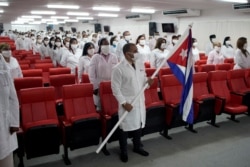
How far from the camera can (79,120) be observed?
3.40 metres

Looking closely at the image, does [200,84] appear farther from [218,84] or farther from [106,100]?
[106,100]

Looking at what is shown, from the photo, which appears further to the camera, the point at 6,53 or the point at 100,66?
the point at 6,53

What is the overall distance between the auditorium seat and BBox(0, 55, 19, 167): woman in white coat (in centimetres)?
140

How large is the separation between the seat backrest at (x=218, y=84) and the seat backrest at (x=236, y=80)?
204 mm

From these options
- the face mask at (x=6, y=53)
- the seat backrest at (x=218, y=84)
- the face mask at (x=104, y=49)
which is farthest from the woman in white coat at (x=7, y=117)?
the seat backrest at (x=218, y=84)

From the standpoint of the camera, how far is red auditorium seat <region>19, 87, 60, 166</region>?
3.20m

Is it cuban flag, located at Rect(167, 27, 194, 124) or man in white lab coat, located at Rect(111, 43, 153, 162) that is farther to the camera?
man in white lab coat, located at Rect(111, 43, 153, 162)

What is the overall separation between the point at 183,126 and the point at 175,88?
747 mm

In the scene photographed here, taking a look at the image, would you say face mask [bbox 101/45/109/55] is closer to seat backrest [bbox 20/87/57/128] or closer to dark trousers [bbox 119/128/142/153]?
seat backrest [bbox 20/87/57/128]

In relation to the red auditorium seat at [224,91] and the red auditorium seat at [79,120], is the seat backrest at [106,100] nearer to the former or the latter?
the red auditorium seat at [79,120]

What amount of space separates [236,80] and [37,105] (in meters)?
4.11

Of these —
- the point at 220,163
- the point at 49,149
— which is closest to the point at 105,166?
the point at 49,149

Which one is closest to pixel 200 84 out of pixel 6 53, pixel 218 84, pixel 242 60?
pixel 218 84

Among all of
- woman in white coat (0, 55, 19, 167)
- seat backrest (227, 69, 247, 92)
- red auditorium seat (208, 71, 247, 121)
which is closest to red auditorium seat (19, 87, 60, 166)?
woman in white coat (0, 55, 19, 167)
